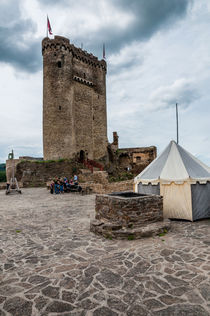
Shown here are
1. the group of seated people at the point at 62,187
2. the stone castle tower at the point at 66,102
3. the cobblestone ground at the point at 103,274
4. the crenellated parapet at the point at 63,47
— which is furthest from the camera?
the crenellated parapet at the point at 63,47

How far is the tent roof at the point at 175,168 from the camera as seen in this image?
729 centimetres

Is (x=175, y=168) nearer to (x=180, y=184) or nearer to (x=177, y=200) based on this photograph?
(x=180, y=184)

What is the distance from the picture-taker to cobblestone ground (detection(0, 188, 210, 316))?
260 centimetres

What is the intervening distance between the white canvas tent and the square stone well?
1.38 meters

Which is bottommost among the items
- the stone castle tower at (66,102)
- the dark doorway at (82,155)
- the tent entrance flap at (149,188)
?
the tent entrance flap at (149,188)

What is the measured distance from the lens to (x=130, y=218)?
5.47 meters

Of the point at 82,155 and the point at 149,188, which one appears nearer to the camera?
the point at 149,188

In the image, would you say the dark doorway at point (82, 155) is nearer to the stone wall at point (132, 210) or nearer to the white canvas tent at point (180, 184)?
the white canvas tent at point (180, 184)

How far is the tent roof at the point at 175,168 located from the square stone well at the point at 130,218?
1672 mm

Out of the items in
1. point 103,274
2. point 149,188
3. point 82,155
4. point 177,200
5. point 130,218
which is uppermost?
point 82,155

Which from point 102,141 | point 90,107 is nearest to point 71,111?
point 90,107

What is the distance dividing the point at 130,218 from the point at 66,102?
2270cm

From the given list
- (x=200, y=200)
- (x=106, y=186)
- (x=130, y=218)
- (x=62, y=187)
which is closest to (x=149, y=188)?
(x=200, y=200)

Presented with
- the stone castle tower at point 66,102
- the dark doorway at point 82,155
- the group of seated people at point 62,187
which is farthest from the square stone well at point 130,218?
the dark doorway at point 82,155
